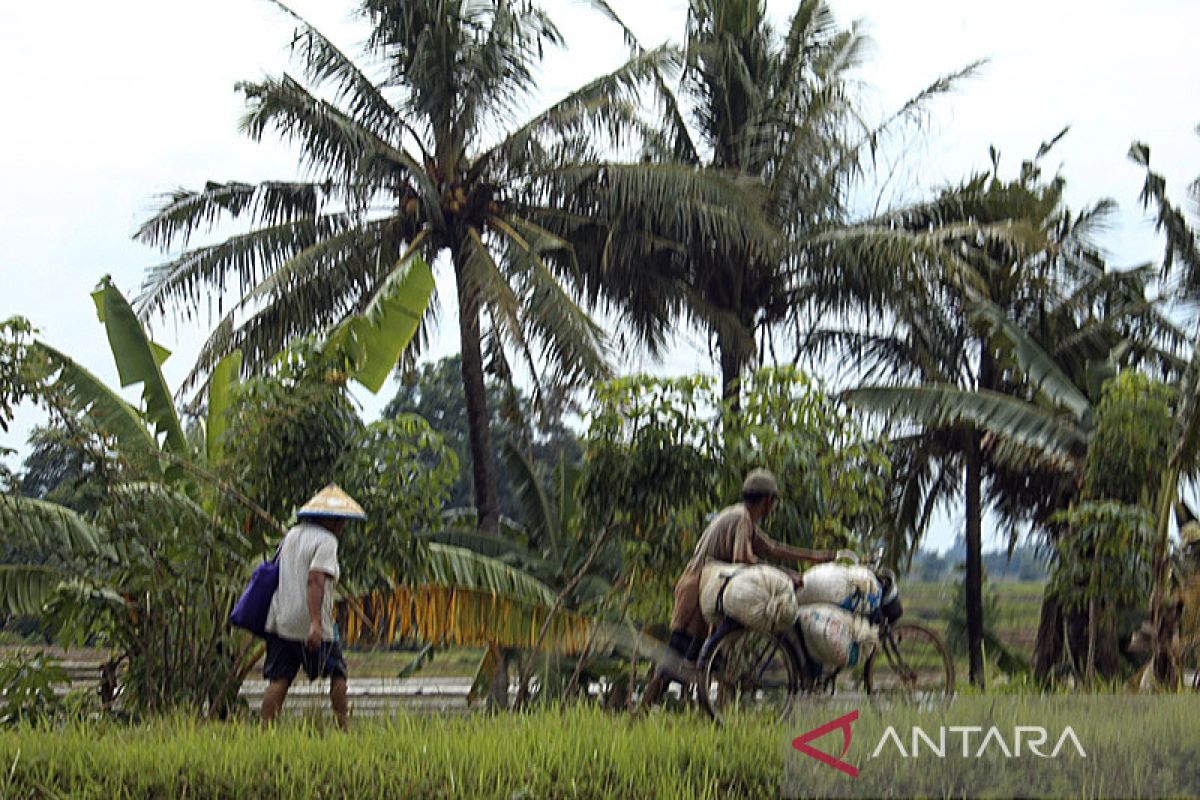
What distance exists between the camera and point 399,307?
1506 centimetres

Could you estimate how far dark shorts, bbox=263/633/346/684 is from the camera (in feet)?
A: 30.2

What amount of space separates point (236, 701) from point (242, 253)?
11.2 meters

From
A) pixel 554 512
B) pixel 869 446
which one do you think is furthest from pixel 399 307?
pixel 554 512

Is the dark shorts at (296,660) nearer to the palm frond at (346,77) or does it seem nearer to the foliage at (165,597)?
Result: the foliage at (165,597)

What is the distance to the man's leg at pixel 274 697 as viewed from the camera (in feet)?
29.9

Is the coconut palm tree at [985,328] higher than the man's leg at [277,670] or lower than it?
higher

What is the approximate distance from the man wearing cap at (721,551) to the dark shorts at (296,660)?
1.84 meters

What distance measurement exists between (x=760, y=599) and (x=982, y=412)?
1193 centimetres

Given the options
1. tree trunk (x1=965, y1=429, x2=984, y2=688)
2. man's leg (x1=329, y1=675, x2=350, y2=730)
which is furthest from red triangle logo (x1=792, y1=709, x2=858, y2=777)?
tree trunk (x1=965, y1=429, x2=984, y2=688)

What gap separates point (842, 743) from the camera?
26.2ft

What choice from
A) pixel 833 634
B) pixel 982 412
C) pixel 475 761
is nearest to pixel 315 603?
pixel 475 761

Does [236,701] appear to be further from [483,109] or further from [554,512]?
[483,109]

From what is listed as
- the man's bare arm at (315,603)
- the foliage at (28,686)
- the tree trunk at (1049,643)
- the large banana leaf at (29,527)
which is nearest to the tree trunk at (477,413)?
the tree trunk at (1049,643)

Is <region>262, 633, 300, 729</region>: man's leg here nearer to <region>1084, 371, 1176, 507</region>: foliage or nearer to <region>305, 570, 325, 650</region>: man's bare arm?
<region>305, 570, 325, 650</region>: man's bare arm
